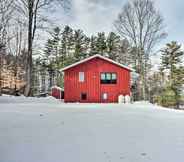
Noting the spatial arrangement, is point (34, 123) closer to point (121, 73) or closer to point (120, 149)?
point (120, 149)

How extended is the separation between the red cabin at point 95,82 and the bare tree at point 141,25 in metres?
5.90

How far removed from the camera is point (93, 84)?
22.6 metres

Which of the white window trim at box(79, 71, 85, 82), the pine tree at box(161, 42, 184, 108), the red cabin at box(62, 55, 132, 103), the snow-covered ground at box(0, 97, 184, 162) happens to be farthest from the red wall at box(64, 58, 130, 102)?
the snow-covered ground at box(0, 97, 184, 162)

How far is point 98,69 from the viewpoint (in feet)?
74.9

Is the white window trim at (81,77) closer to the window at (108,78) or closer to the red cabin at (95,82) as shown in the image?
the red cabin at (95,82)

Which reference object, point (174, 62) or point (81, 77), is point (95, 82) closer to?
point (81, 77)

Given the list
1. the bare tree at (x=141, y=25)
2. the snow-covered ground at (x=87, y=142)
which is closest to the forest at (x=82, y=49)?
the bare tree at (x=141, y=25)

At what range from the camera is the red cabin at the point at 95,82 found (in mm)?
22578

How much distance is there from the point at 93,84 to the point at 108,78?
1.50m

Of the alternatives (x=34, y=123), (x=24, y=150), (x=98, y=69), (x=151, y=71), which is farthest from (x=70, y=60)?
(x=24, y=150)

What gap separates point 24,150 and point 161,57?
114ft

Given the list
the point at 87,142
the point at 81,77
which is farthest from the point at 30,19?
the point at 87,142

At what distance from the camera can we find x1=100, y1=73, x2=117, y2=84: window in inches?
894

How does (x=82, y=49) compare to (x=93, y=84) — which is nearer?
Answer: (x=93, y=84)
